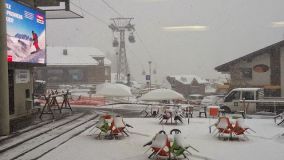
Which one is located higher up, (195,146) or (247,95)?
(247,95)

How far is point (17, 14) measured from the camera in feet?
54.9

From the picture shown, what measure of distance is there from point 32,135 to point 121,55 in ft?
130

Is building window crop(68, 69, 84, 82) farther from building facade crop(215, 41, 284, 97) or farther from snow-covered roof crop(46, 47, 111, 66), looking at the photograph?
building facade crop(215, 41, 284, 97)

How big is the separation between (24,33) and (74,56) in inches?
1772

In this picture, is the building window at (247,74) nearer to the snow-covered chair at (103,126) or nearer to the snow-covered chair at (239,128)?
the snow-covered chair at (239,128)

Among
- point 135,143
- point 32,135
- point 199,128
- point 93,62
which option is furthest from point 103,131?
point 93,62

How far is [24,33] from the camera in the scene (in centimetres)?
1736

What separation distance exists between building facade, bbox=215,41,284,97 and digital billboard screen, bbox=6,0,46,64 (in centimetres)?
1962

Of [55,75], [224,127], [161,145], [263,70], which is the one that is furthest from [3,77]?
[55,75]

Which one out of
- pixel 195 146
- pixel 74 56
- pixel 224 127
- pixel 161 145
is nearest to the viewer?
pixel 161 145

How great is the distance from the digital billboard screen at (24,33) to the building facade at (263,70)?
19.6 metres

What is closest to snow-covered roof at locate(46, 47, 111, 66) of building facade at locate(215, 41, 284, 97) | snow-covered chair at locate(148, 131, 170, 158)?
building facade at locate(215, 41, 284, 97)

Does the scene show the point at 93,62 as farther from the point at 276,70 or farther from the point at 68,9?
the point at 68,9

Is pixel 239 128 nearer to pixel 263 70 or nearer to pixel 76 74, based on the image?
pixel 263 70
